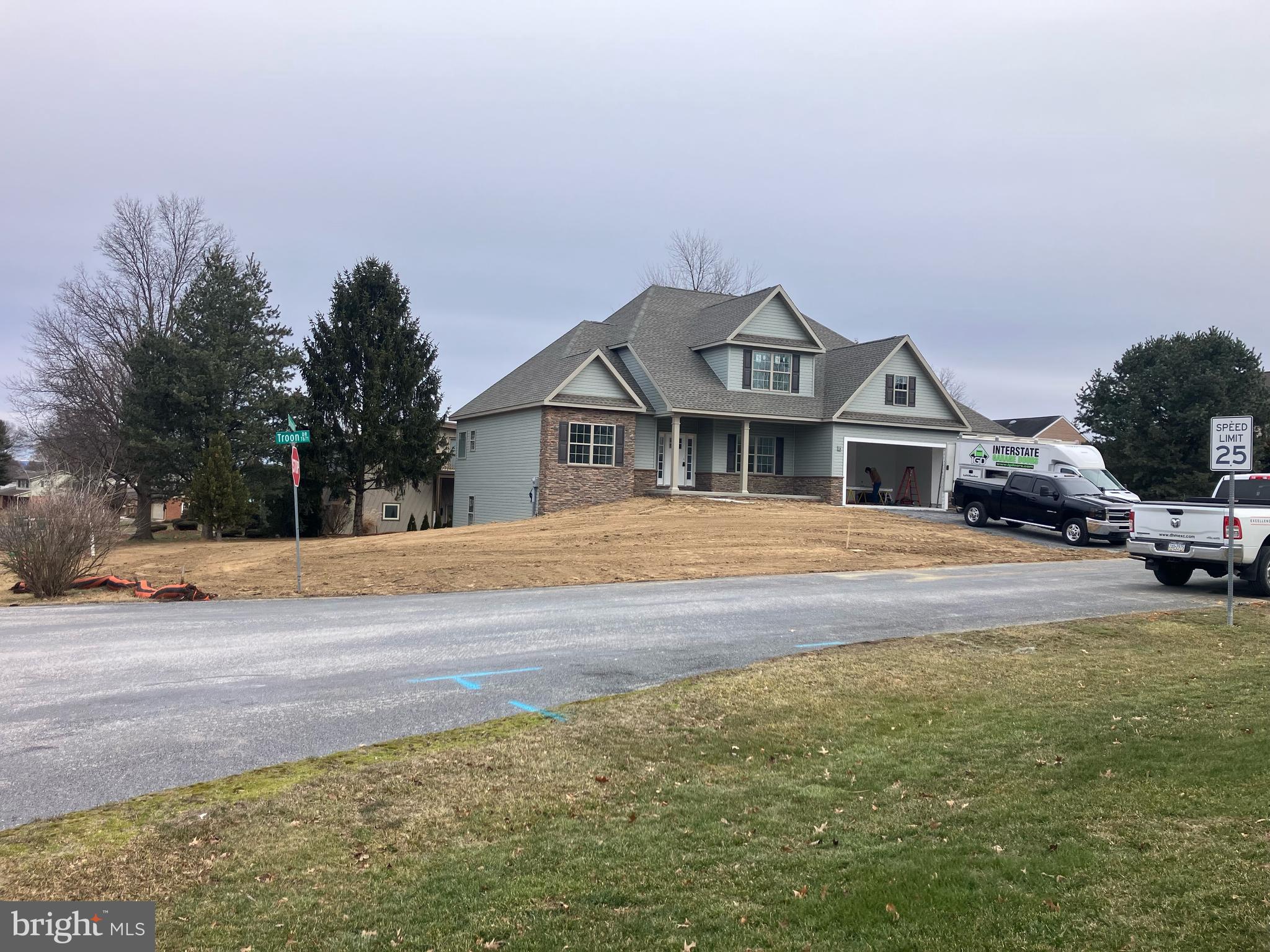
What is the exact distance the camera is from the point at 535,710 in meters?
9.38

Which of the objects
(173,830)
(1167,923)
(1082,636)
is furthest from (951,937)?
(1082,636)

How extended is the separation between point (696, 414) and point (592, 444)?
3.76 metres

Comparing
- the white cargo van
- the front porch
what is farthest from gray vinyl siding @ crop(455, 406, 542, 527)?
the white cargo van

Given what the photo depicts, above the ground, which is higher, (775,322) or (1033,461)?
(775,322)

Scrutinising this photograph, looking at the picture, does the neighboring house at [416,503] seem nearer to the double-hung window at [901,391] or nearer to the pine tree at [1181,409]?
the double-hung window at [901,391]

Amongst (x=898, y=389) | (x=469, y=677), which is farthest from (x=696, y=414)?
(x=469, y=677)

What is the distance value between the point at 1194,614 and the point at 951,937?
1247 cm

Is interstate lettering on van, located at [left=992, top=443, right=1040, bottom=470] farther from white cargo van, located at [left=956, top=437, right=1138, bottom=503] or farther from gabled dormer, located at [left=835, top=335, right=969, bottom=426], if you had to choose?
gabled dormer, located at [left=835, top=335, right=969, bottom=426]

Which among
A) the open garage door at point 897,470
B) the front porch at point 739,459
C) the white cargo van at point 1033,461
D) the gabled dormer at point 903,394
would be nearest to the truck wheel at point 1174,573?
the white cargo van at point 1033,461

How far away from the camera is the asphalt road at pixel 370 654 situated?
7.99 metres

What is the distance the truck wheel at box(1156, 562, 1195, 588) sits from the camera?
19406 mm

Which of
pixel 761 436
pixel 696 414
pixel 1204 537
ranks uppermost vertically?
pixel 696 414

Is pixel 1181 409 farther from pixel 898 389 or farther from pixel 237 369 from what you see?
pixel 237 369

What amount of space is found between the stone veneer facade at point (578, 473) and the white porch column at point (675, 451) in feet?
4.49
